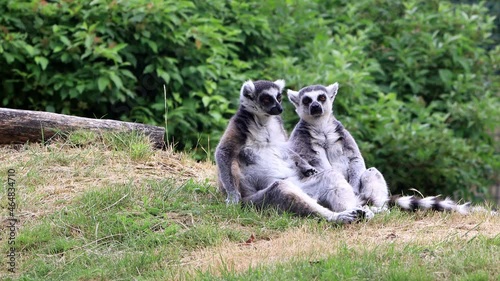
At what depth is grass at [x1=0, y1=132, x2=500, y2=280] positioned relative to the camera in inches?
234

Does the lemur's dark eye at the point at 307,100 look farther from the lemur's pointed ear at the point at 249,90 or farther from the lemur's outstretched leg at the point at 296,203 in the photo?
the lemur's outstretched leg at the point at 296,203

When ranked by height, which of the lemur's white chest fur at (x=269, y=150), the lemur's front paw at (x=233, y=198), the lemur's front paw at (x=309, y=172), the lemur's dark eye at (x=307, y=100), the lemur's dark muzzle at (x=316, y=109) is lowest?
the lemur's front paw at (x=233, y=198)

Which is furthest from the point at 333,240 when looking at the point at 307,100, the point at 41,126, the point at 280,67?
the point at 280,67

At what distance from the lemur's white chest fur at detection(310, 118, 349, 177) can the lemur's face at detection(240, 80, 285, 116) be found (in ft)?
1.63

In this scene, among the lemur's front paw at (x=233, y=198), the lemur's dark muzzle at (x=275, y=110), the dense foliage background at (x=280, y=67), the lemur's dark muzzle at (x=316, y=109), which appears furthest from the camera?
the dense foliage background at (x=280, y=67)

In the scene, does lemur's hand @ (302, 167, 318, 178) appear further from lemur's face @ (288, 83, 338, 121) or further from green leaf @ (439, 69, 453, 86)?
green leaf @ (439, 69, 453, 86)

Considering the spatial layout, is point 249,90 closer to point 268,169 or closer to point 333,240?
point 268,169

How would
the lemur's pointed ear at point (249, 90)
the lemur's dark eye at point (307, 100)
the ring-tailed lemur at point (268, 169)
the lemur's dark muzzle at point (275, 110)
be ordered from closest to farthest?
the ring-tailed lemur at point (268, 169) → the lemur's dark muzzle at point (275, 110) → the lemur's pointed ear at point (249, 90) → the lemur's dark eye at point (307, 100)

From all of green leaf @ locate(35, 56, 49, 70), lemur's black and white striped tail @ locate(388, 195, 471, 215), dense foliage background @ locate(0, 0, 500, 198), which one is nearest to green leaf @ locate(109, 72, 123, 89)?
dense foliage background @ locate(0, 0, 500, 198)

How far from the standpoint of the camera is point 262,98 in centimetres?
795

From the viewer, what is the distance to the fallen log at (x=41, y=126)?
8.60 m

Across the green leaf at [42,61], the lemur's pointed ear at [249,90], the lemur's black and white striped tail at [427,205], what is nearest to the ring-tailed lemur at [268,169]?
the lemur's pointed ear at [249,90]

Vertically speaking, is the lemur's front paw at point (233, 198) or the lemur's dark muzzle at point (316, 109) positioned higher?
the lemur's dark muzzle at point (316, 109)

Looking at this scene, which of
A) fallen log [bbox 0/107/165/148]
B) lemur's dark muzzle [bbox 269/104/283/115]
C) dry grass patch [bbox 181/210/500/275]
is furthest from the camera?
fallen log [bbox 0/107/165/148]
